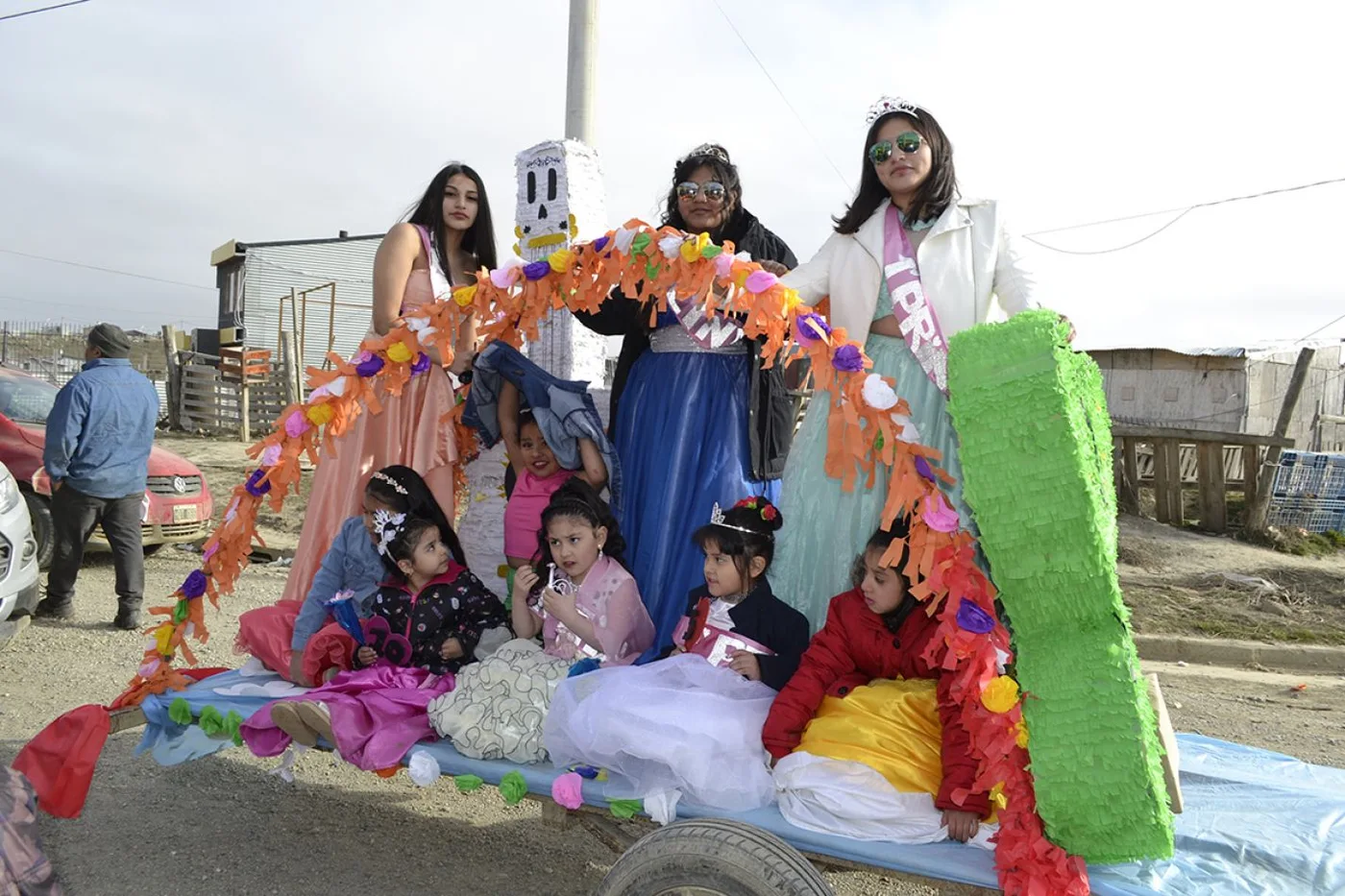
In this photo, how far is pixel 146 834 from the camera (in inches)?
137

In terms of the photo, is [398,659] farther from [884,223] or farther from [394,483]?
[884,223]

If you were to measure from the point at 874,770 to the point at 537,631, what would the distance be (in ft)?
4.95

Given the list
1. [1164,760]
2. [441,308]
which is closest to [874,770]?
[1164,760]

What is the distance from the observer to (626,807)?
7.95ft

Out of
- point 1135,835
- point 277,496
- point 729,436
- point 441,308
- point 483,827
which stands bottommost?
point 483,827

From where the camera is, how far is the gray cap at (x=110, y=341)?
6.40 metres

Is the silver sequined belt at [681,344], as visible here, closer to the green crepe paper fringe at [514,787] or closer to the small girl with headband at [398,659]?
the small girl with headband at [398,659]

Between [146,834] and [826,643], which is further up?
[826,643]

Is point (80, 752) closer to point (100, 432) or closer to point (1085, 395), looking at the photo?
point (1085, 395)

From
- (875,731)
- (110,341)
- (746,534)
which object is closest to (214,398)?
(110,341)

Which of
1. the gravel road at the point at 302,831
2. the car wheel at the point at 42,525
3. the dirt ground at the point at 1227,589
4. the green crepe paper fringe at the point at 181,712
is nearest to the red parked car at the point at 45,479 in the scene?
the car wheel at the point at 42,525

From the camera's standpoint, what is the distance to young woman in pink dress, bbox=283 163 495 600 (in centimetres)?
408

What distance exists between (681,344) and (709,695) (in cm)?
160

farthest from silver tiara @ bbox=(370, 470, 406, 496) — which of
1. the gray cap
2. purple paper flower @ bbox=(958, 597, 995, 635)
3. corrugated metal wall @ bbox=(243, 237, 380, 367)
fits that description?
corrugated metal wall @ bbox=(243, 237, 380, 367)
